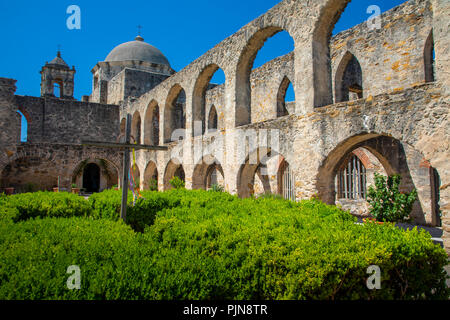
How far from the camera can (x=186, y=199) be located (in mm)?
6141

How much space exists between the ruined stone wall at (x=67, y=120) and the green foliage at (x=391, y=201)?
16912 millimetres

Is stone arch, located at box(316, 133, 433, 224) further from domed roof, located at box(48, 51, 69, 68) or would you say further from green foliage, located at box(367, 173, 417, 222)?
domed roof, located at box(48, 51, 69, 68)

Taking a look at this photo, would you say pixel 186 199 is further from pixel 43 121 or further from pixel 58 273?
pixel 43 121

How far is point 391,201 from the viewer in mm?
8398

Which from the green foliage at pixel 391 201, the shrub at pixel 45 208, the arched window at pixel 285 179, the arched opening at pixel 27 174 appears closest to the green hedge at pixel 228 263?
the shrub at pixel 45 208

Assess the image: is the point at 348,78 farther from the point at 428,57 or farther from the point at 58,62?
the point at 58,62

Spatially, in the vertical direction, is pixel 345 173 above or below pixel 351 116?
below

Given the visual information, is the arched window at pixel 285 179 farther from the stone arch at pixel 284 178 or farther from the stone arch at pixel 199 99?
the stone arch at pixel 199 99

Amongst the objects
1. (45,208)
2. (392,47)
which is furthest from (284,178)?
(45,208)

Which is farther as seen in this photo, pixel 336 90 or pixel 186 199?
pixel 336 90

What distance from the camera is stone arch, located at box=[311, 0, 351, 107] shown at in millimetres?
7312

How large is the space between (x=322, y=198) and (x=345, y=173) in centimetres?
542

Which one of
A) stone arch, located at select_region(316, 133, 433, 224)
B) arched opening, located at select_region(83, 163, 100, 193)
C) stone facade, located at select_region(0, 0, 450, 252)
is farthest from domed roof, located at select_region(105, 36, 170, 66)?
stone arch, located at select_region(316, 133, 433, 224)
